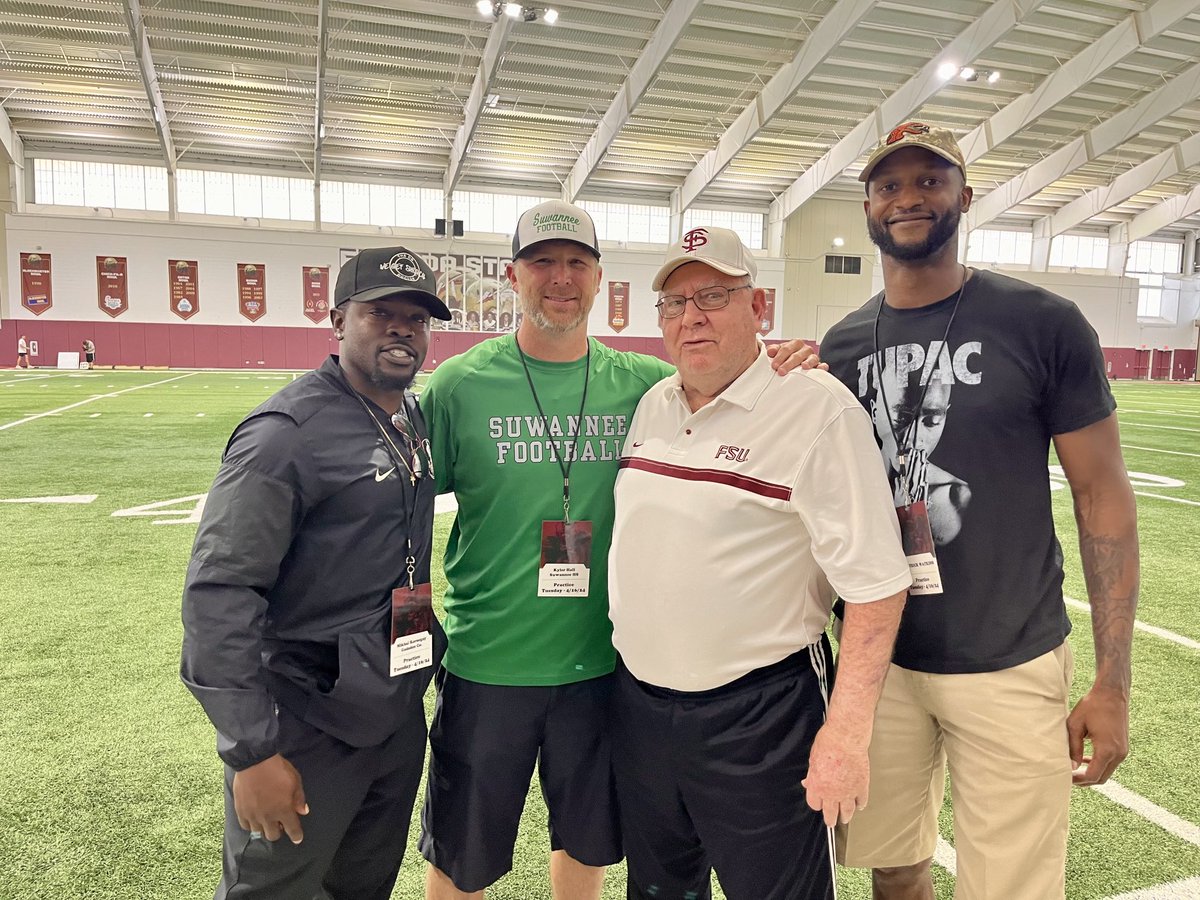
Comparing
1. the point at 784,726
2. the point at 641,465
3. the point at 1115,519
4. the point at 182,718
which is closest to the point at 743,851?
the point at 784,726

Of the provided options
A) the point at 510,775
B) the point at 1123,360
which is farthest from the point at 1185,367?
the point at 510,775

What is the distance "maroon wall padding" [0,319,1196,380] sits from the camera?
30.6m

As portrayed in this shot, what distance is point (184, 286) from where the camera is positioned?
3105 cm

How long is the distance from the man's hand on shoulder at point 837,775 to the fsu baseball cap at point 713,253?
44.6 inches

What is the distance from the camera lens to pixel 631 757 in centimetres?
200

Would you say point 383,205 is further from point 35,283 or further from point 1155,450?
point 1155,450

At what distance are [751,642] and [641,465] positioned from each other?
1.76ft

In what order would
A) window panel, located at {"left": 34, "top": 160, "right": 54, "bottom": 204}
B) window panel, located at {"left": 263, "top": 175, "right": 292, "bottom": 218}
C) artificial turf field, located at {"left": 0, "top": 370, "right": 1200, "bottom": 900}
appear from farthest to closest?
1. window panel, located at {"left": 263, "top": 175, "right": 292, "bottom": 218}
2. window panel, located at {"left": 34, "top": 160, "right": 54, "bottom": 204}
3. artificial turf field, located at {"left": 0, "top": 370, "right": 1200, "bottom": 900}

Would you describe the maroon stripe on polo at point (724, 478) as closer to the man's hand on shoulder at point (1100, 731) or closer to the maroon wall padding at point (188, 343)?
the man's hand on shoulder at point (1100, 731)

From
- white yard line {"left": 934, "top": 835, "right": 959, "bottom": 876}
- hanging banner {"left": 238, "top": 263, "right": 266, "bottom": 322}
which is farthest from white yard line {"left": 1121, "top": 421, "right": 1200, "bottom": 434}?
hanging banner {"left": 238, "top": 263, "right": 266, "bottom": 322}

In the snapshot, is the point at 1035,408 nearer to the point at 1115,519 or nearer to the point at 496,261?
the point at 1115,519

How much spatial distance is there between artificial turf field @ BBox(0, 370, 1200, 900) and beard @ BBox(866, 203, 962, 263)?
2.06 m

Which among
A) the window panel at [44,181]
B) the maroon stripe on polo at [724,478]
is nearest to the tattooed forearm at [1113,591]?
the maroon stripe on polo at [724,478]

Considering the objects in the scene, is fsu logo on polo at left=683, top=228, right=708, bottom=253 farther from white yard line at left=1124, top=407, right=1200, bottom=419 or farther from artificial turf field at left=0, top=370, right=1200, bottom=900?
white yard line at left=1124, top=407, right=1200, bottom=419
